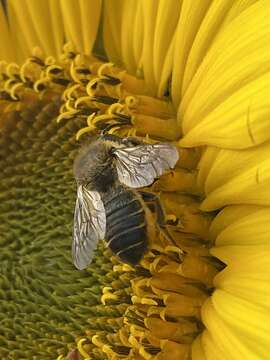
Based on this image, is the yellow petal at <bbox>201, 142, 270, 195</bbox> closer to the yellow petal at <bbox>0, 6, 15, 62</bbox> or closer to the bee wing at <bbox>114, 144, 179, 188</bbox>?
the bee wing at <bbox>114, 144, 179, 188</bbox>

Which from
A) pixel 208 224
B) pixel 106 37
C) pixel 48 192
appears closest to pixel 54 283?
pixel 48 192

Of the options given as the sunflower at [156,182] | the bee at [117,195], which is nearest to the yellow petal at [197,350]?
the sunflower at [156,182]

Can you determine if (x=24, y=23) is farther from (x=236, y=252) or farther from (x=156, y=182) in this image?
(x=236, y=252)

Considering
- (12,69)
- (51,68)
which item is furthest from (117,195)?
(12,69)

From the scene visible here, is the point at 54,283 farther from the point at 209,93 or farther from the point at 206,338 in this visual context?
the point at 209,93

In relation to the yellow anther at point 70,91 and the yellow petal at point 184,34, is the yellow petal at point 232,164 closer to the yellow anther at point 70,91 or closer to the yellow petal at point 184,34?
the yellow petal at point 184,34

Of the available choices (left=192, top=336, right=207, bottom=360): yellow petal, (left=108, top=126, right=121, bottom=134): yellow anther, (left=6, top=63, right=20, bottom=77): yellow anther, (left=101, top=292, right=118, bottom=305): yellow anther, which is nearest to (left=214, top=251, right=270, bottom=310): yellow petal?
(left=192, top=336, right=207, bottom=360): yellow petal

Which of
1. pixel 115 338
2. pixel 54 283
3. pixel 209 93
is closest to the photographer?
pixel 209 93
